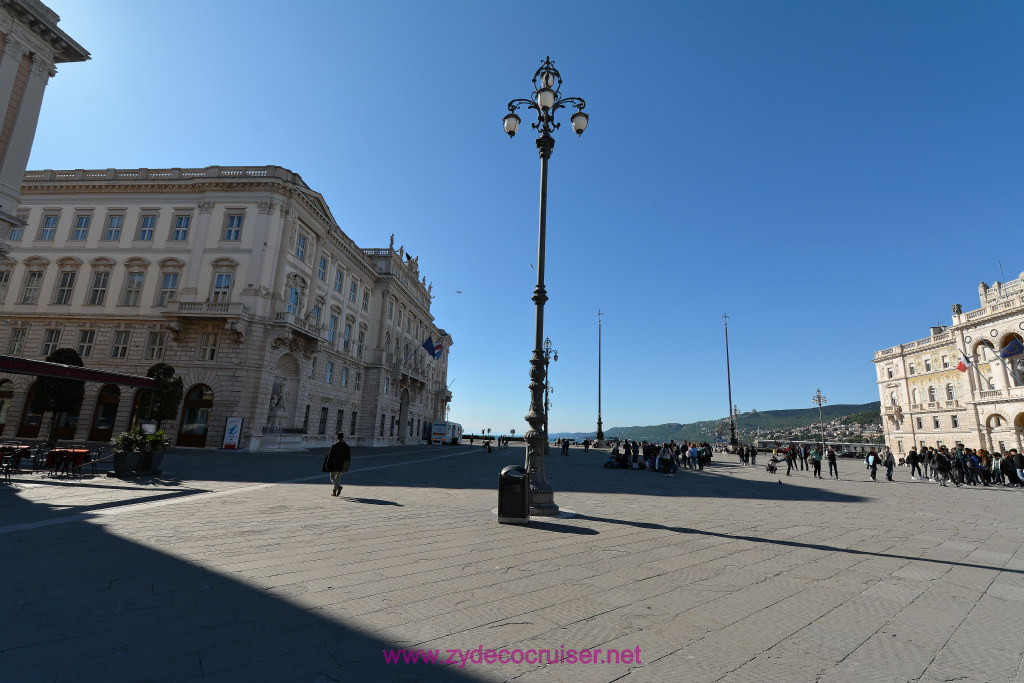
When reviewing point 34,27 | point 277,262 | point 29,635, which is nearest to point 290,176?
point 277,262

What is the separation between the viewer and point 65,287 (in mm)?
30109

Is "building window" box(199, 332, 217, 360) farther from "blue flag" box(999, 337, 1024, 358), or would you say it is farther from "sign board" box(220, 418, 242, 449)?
"blue flag" box(999, 337, 1024, 358)

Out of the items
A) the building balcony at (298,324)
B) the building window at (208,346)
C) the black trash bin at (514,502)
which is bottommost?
the black trash bin at (514,502)

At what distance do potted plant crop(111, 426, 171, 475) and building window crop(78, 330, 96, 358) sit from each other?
22.3 meters

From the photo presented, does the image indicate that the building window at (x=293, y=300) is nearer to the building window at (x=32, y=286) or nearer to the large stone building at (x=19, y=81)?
the large stone building at (x=19, y=81)

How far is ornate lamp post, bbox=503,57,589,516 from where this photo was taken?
9.35 meters

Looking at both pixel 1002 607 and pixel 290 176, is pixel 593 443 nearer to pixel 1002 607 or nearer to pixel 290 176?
pixel 290 176

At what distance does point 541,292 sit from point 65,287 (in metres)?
36.0

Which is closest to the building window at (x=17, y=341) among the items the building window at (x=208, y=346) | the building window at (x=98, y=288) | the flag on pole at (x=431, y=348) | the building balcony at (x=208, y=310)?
the building window at (x=98, y=288)

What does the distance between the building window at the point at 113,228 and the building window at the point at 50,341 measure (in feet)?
22.0

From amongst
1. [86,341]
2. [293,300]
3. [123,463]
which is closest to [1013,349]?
[293,300]

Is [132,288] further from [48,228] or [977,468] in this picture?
[977,468]

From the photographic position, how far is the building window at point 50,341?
29.0 m

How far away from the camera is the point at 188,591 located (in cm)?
447
